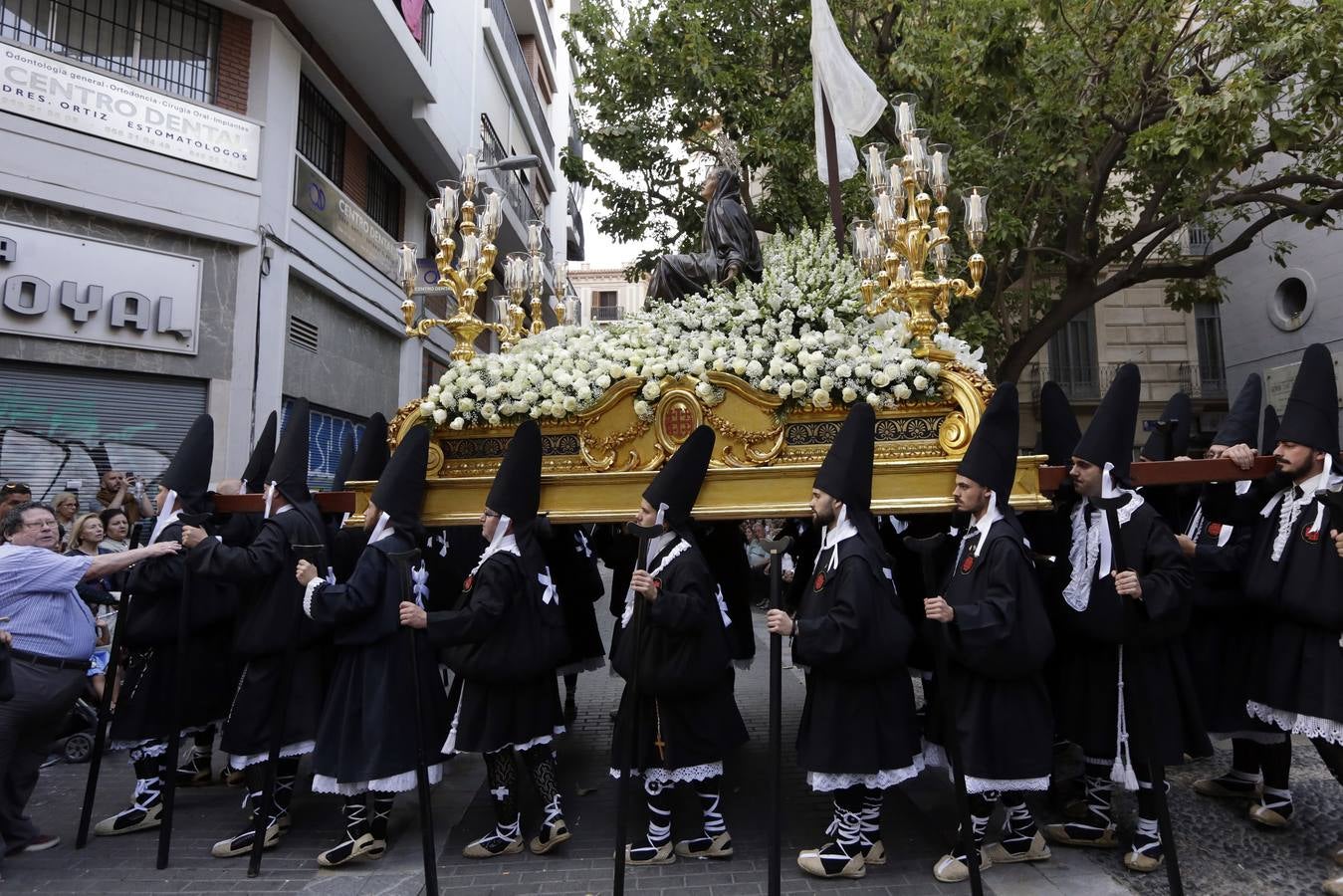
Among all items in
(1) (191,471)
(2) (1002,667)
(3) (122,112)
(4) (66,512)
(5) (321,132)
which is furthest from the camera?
(5) (321,132)

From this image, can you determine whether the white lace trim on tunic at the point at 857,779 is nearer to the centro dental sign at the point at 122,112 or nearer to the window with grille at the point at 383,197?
the centro dental sign at the point at 122,112

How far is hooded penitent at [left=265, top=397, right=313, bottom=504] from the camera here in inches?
194

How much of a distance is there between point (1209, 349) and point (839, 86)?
19636mm

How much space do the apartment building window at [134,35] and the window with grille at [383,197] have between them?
366cm

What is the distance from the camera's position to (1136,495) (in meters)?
4.12

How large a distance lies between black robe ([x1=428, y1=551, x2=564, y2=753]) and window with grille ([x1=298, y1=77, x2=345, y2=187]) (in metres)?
9.92

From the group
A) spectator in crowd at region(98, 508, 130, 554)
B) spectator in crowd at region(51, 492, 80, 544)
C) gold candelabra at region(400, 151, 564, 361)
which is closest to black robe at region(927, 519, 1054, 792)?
gold candelabra at region(400, 151, 564, 361)

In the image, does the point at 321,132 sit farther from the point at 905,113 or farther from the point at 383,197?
the point at 905,113

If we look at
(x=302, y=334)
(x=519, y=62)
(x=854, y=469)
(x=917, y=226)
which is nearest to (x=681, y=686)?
(x=854, y=469)

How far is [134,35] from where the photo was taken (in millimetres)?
9789

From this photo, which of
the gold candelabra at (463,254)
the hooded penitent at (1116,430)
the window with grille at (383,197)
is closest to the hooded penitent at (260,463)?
the gold candelabra at (463,254)

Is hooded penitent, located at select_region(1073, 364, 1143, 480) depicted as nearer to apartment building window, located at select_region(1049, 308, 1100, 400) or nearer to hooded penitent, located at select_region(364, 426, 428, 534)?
hooded penitent, located at select_region(364, 426, 428, 534)

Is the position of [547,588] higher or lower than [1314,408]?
lower

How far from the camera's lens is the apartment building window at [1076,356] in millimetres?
20969
